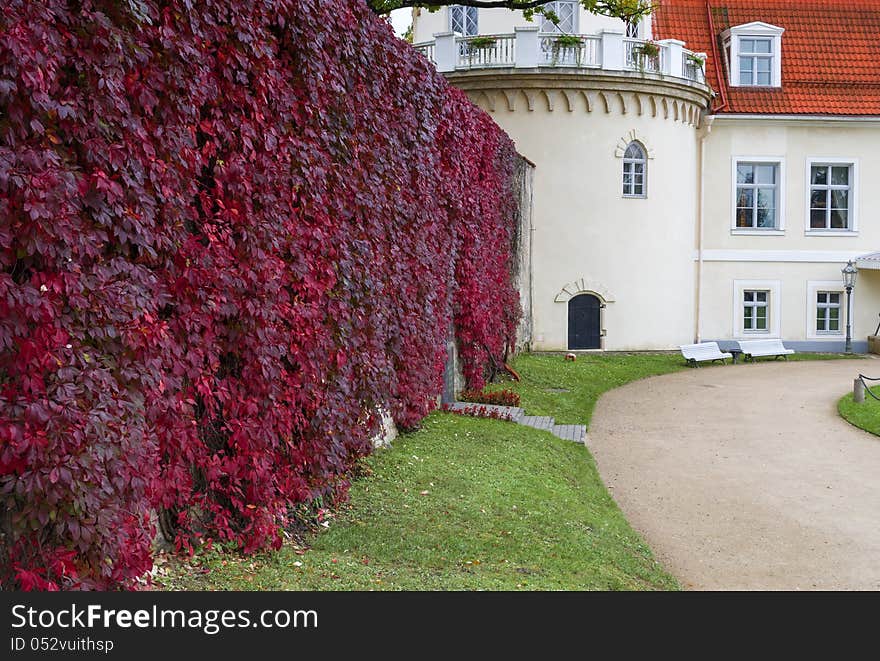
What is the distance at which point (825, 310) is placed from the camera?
25.7m

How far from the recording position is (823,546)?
24.8 ft

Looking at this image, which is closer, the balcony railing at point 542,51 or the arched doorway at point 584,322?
the balcony railing at point 542,51

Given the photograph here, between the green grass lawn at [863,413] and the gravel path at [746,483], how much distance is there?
149mm

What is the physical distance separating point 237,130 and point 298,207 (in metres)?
0.88

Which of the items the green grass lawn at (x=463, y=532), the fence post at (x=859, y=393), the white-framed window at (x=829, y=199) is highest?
the white-framed window at (x=829, y=199)

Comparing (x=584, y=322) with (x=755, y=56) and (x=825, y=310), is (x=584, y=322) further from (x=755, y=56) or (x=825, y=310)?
(x=755, y=56)

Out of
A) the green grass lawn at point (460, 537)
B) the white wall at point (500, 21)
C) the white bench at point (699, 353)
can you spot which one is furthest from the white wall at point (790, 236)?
the green grass lawn at point (460, 537)

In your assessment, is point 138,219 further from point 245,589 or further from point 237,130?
point 245,589

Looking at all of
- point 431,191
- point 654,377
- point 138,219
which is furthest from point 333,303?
point 654,377

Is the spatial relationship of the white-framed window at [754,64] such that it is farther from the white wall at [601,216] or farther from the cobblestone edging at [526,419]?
the cobblestone edging at [526,419]

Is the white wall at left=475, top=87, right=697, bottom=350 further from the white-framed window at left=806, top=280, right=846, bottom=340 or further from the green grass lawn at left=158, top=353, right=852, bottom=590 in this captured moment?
the green grass lawn at left=158, top=353, right=852, bottom=590

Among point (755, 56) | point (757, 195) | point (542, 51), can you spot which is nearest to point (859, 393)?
point (542, 51)

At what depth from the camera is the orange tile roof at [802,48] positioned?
25.1m

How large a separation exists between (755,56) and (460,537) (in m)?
22.4
